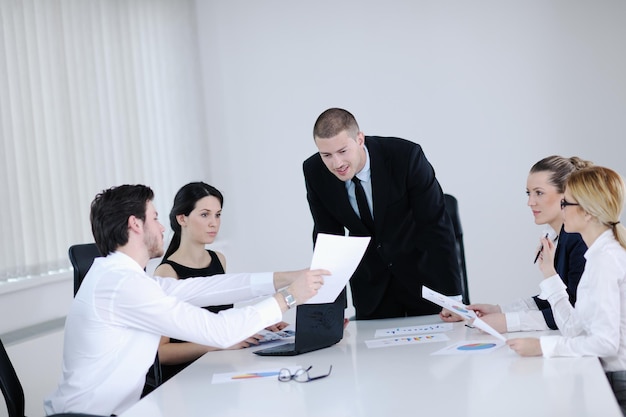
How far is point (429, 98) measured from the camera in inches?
214

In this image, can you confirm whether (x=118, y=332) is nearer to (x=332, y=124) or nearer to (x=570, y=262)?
(x=332, y=124)

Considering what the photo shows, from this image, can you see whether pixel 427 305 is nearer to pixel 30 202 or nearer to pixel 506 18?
pixel 30 202

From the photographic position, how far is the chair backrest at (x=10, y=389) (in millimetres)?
2430

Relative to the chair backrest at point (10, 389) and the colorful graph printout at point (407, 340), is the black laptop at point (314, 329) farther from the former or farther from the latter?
the chair backrest at point (10, 389)

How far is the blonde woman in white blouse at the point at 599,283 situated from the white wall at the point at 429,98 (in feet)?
9.93

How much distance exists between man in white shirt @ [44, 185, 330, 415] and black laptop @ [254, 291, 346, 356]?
117mm

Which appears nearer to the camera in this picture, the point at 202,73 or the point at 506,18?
the point at 506,18

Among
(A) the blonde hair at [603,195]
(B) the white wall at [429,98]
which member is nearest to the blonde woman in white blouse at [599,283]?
(A) the blonde hair at [603,195]

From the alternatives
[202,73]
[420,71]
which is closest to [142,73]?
[202,73]

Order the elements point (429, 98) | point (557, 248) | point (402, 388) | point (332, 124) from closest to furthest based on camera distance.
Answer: point (402, 388) → point (557, 248) → point (332, 124) → point (429, 98)

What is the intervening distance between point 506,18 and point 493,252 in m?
1.63

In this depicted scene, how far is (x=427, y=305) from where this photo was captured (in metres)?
3.43

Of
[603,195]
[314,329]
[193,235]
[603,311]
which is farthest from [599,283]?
[193,235]

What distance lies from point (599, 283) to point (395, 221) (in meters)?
1.34
